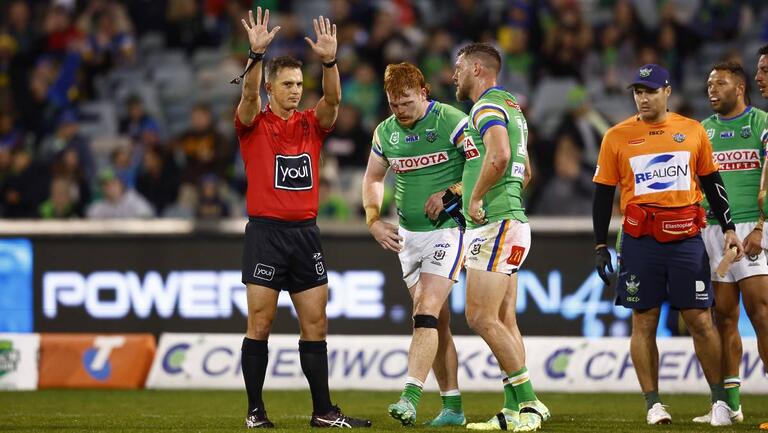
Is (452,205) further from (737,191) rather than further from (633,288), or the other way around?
(737,191)

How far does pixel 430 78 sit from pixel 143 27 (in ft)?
18.1

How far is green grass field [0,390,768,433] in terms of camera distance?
9078 mm

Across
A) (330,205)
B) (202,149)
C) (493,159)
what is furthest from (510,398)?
(202,149)

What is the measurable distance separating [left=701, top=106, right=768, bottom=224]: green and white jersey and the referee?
3.19 meters

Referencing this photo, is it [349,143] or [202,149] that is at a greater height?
[349,143]

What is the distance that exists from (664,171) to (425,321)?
209 centimetres

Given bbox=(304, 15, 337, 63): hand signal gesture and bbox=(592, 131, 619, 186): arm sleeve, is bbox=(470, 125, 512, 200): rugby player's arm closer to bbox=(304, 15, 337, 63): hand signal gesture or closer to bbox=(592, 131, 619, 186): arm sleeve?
bbox=(592, 131, 619, 186): arm sleeve

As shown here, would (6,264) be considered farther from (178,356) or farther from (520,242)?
(520,242)

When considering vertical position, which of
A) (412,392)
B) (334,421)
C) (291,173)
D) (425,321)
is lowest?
(334,421)

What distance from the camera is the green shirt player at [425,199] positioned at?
29.7 feet

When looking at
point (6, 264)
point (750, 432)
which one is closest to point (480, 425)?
point (750, 432)

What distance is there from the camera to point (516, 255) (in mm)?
8703

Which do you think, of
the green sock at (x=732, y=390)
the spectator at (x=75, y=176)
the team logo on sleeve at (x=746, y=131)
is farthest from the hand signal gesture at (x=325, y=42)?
the spectator at (x=75, y=176)

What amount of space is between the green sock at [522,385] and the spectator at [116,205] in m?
7.98
